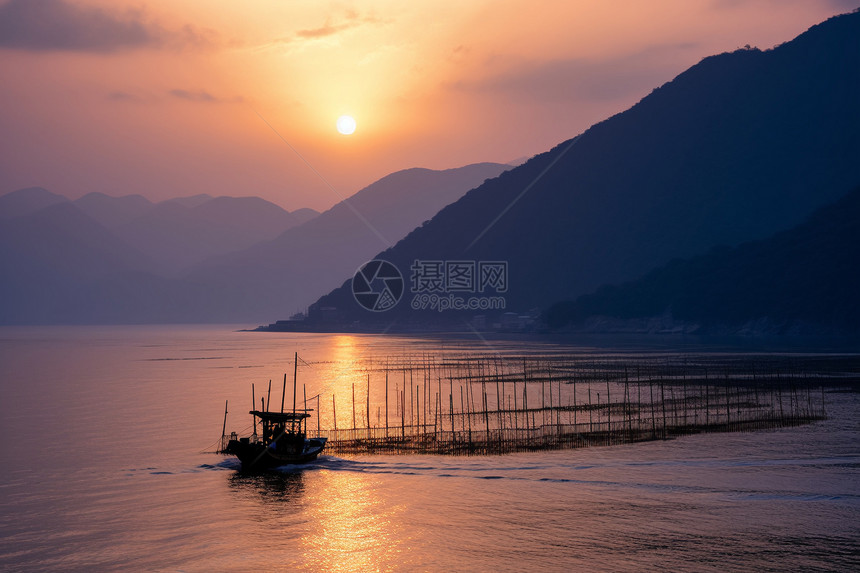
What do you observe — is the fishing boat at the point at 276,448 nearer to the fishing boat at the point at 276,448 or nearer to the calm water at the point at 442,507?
the fishing boat at the point at 276,448

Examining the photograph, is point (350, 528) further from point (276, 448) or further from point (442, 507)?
point (276, 448)

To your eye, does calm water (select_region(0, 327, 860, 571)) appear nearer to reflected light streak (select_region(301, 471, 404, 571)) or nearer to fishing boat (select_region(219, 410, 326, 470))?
reflected light streak (select_region(301, 471, 404, 571))

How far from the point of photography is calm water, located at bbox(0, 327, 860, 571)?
34.9 m

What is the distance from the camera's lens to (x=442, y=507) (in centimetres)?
4341

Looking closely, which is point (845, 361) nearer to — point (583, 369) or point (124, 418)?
point (583, 369)

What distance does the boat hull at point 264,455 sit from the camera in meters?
53.9

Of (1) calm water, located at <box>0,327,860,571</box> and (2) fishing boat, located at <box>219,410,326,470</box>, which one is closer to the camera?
(1) calm water, located at <box>0,327,860,571</box>

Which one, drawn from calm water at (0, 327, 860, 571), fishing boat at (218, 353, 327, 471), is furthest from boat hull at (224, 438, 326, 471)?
calm water at (0, 327, 860, 571)

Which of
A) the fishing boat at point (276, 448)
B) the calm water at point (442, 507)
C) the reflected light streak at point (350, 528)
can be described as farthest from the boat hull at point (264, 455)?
the reflected light streak at point (350, 528)

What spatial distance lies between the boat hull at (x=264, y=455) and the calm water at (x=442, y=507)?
54.9 inches

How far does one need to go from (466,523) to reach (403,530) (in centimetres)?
331

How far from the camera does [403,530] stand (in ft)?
129

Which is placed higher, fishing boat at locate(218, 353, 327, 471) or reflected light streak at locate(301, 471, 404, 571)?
fishing boat at locate(218, 353, 327, 471)

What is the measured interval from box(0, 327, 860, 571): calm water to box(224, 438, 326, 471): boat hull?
139 centimetres
